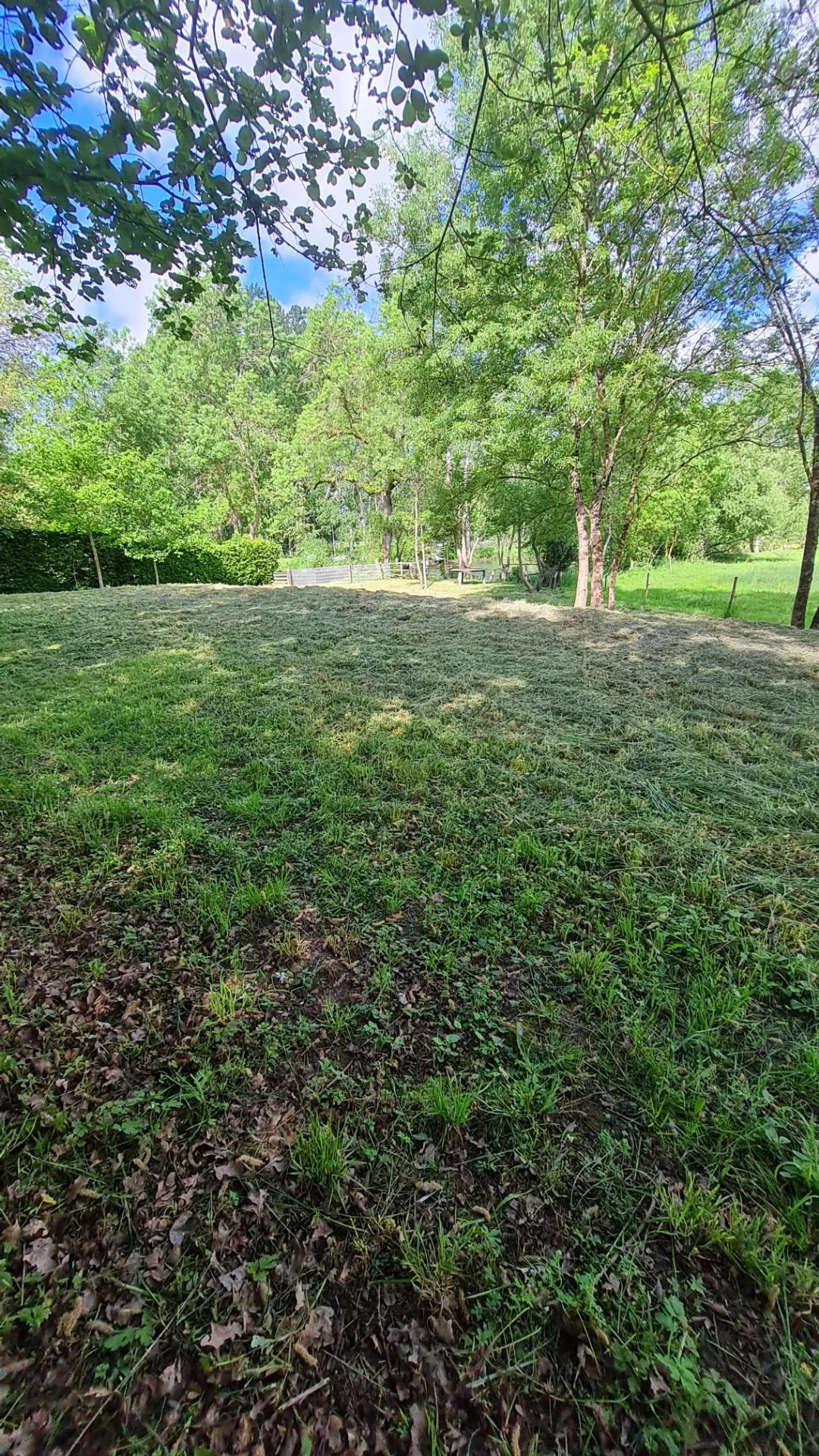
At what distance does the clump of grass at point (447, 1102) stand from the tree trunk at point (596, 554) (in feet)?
38.0

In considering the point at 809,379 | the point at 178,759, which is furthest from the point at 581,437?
the point at 178,759

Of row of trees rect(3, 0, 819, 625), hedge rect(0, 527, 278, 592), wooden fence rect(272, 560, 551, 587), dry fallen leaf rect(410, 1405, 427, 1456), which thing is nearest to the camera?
dry fallen leaf rect(410, 1405, 427, 1456)

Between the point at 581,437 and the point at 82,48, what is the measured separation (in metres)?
10.5

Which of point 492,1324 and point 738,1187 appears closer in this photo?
point 492,1324

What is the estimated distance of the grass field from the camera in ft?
3.24

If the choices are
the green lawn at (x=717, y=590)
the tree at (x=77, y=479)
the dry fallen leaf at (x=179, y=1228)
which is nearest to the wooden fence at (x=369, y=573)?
the green lawn at (x=717, y=590)

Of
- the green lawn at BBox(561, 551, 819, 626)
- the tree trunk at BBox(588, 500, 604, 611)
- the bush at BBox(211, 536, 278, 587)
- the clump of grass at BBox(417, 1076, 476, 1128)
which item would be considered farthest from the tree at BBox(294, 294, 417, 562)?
the clump of grass at BBox(417, 1076, 476, 1128)

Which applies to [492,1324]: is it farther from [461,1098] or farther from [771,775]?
[771,775]

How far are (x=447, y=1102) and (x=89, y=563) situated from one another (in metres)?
15.4

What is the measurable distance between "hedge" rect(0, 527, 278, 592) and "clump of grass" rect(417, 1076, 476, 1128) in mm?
13301

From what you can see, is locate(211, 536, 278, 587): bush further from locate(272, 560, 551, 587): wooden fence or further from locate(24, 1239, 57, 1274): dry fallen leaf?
locate(24, 1239, 57, 1274): dry fallen leaf

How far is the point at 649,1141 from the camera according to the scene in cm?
137

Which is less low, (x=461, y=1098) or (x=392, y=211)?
(x=392, y=211)

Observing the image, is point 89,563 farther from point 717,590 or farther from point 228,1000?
point 717,590
